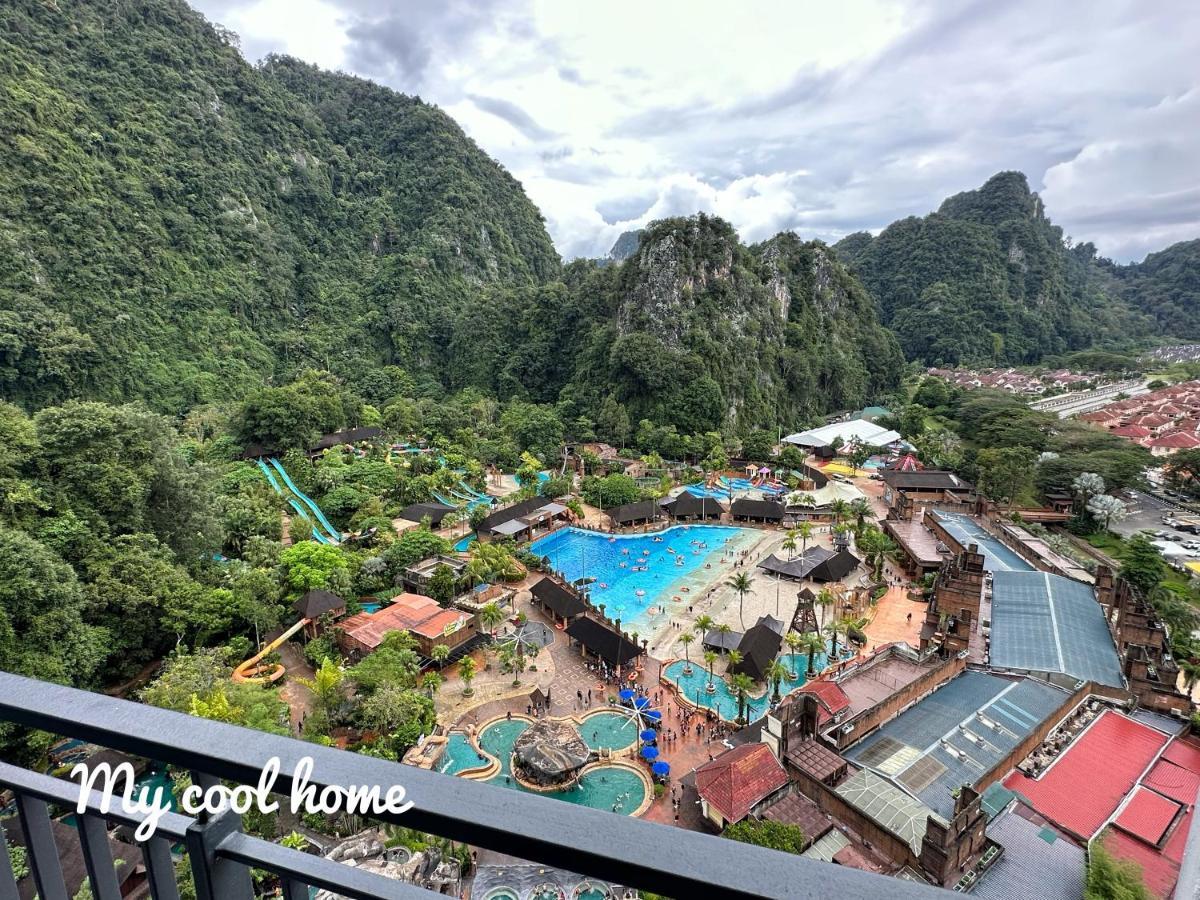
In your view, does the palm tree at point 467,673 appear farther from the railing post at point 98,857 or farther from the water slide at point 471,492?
the water slide at point 471,492

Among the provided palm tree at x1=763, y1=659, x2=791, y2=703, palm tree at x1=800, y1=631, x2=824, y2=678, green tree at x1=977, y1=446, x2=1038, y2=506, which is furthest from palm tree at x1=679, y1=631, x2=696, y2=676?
green tree at x1=977, y1=446, x2=1038, y2=506

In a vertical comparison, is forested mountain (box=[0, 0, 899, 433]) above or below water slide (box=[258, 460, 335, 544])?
above

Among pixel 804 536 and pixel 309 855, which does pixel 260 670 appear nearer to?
pixel 309 855

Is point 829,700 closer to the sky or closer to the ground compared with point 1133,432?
closer to the sky

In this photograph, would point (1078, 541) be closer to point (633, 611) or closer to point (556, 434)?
point (633, 611)

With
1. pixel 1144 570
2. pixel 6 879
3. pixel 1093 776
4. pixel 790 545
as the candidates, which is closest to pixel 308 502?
pixel 790 545

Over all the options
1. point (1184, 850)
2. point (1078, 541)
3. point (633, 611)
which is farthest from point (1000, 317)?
point (1184, 850)

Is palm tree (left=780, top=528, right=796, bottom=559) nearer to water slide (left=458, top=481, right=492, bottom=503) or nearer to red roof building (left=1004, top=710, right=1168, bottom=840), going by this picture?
red roof building (left=1004, top=710, right=1168, bottom=840)
